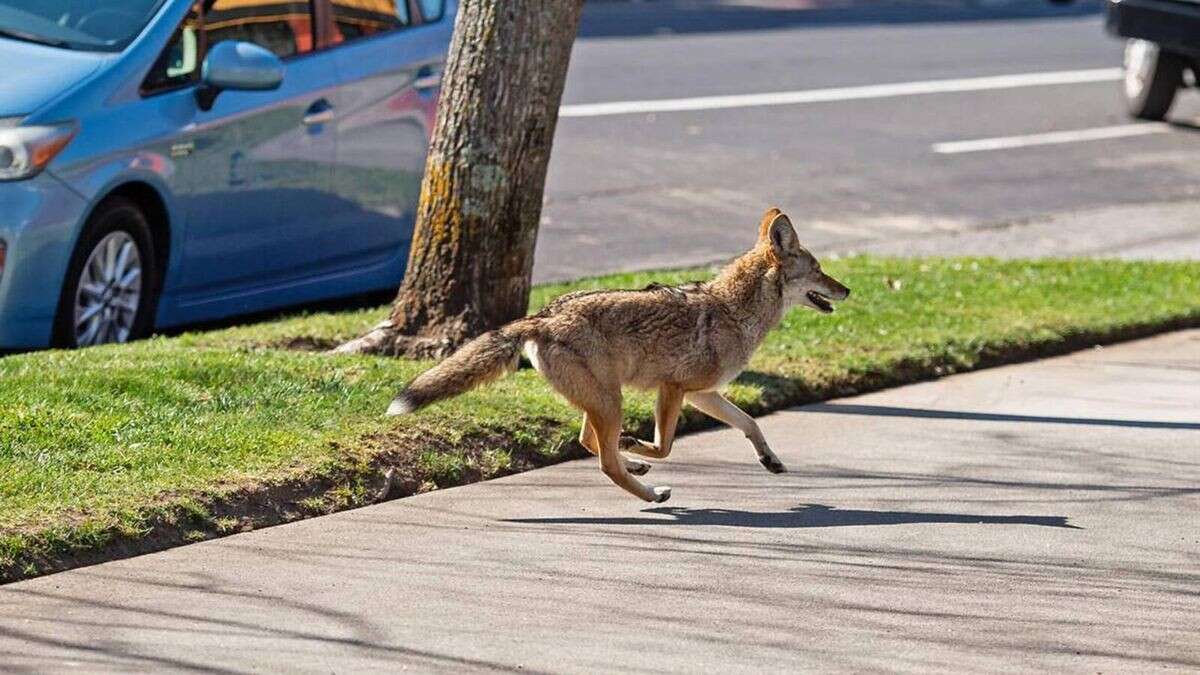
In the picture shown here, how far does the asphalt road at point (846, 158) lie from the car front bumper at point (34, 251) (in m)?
4.03

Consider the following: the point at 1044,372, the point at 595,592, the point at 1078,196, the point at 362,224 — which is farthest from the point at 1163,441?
the point at 1078,196

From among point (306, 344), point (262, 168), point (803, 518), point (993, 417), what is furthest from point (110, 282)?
point (993, 417)

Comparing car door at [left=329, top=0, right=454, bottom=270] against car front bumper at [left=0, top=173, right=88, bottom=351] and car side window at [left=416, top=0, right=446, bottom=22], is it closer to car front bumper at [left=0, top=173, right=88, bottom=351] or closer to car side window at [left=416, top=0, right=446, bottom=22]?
car side window at [left=416, top=0, right=446, bottom=22]

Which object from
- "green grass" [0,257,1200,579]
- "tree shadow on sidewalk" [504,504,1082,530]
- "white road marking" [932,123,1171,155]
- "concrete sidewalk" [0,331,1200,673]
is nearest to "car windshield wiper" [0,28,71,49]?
"green grass" [0,257,1200,579]

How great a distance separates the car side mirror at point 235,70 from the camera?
31.7ft

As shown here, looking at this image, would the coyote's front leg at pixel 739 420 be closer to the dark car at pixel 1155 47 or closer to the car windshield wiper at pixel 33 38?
the car windshield wiper at pixel 33 38

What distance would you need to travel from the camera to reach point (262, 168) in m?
10.1

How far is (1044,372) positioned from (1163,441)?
1496mm

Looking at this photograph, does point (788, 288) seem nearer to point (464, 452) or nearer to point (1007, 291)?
point (464, 452)

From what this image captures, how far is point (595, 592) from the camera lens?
6168 mm

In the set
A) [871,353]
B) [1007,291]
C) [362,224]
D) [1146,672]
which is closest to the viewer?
[1146,672]

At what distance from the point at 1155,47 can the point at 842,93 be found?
3.16 metres

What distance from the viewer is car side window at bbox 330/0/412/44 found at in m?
10.9

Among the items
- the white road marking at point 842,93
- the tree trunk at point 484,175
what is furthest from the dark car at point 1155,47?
the tree trunk at point 484,175
